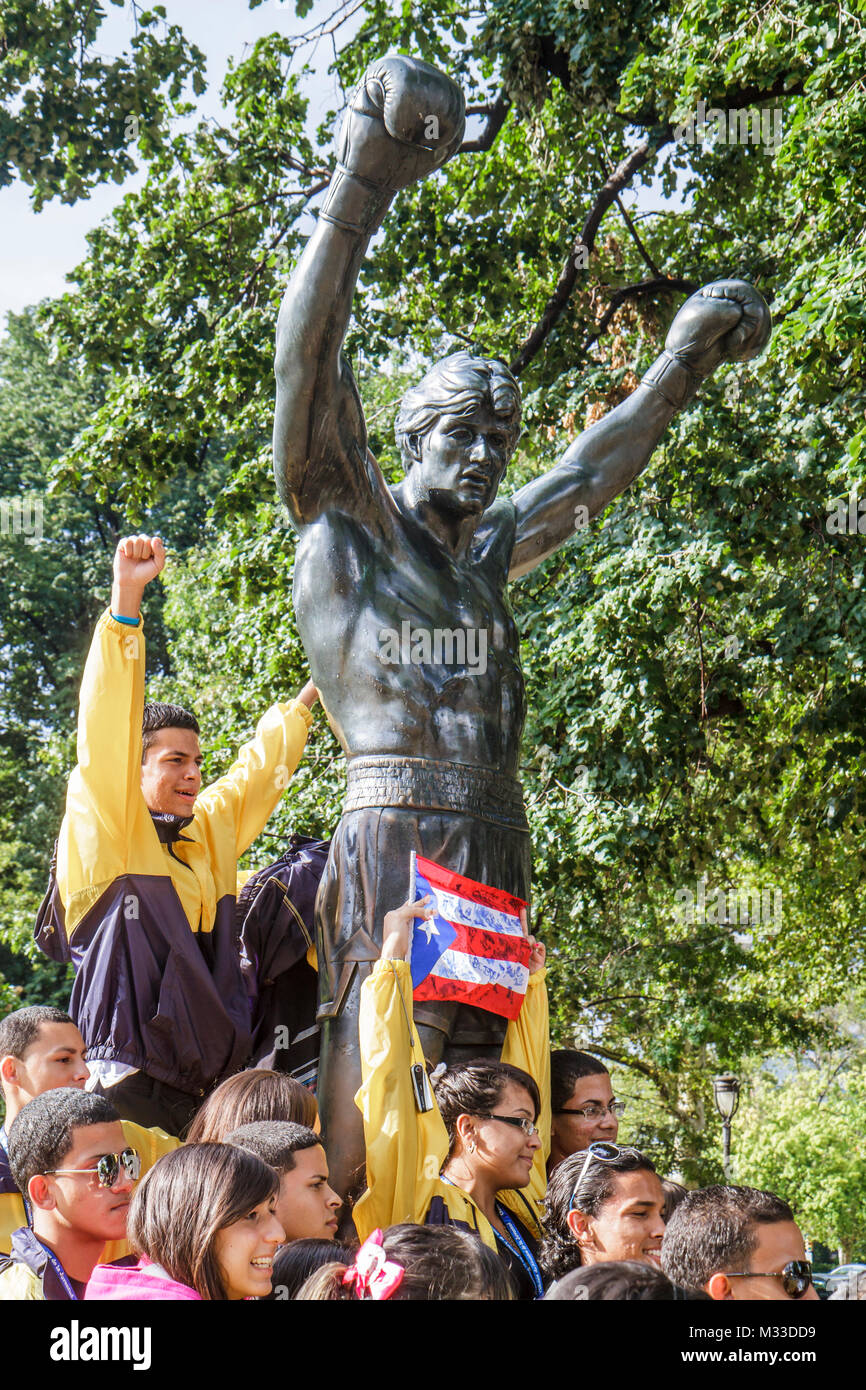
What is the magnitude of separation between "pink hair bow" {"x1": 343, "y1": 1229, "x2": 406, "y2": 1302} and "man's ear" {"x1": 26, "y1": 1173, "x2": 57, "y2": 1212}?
92 cm

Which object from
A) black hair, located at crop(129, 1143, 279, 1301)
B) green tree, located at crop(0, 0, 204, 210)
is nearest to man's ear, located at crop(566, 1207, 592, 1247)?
black hair, located at crop(129, 1143, 279, 1301)

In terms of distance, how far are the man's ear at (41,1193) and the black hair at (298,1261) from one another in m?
0.53

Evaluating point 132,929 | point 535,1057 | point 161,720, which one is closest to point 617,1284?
point 535,1057

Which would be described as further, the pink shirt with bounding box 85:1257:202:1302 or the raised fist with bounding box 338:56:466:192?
the raised fist with bounding box 338:56:466:192

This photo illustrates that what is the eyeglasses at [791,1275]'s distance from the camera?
9.57 ft

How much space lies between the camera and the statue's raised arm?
11.6 feet

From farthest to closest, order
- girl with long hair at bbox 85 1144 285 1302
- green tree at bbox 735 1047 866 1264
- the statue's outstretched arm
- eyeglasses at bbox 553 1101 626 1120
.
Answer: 1. green tree at bbox 735 1047 866 1264
2. the statue's outstretched arm
3. eyeglasses at bbox 553 1101 626 1120
4. girl with long hair at bbox 85 1144 285 1302

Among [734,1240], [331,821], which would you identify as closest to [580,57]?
[331,821]

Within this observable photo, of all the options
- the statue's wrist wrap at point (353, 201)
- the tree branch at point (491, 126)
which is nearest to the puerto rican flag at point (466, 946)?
the statue's wrist wrap at point (353, 201)

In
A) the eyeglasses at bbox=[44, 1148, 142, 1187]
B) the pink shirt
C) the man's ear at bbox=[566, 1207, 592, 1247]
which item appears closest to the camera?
the pink shirt

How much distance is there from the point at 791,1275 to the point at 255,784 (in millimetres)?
1953

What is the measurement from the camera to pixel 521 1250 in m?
3.57

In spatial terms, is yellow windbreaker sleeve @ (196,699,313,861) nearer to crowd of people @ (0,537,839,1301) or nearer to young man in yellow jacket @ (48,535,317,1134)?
crowd of people @ (0,537,839,1301)

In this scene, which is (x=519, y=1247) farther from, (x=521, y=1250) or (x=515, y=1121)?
(x=515, y=1121)
